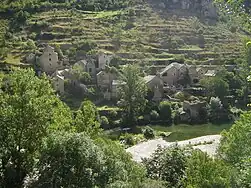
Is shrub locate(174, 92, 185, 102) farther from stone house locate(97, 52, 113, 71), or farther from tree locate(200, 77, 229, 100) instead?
stone house locate(97, 52, 113, 71)

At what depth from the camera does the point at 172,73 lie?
205ft

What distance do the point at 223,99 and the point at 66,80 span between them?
73.6 ft

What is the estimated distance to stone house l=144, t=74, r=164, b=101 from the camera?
55875mm

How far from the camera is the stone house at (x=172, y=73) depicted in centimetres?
6196

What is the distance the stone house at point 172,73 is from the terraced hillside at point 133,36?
210 inches

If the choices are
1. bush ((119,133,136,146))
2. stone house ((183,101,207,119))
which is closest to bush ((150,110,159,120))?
stone house ((183,101,207,119))

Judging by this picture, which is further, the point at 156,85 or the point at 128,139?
the point at 156,85

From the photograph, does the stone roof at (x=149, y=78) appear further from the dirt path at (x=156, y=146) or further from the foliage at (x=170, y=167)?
the foliage at (x=170, y=167)

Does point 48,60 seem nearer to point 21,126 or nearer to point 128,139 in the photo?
point 128,139

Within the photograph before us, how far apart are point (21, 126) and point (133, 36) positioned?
205 feet

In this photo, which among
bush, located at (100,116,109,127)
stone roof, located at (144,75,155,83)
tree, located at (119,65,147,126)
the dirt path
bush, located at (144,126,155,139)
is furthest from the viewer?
stone roof, located at (144,75,155,83)

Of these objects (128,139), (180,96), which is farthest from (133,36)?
(128,139)

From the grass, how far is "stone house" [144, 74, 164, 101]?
9.21 metres

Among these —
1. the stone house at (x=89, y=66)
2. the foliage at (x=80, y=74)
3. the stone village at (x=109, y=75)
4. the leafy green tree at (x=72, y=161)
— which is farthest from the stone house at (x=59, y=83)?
the leafy green tree at (x=72, y=161)
